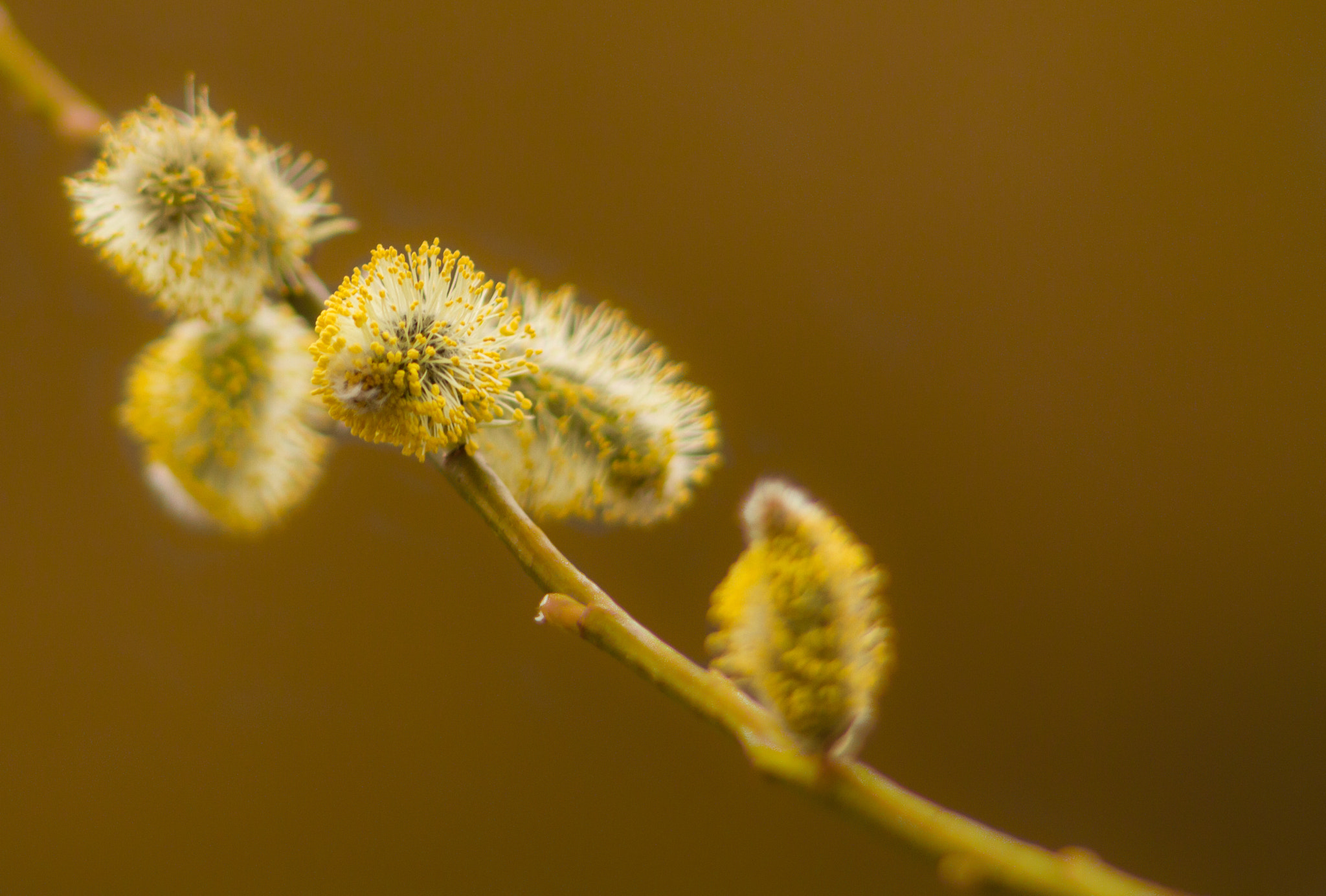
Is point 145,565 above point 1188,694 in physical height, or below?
below

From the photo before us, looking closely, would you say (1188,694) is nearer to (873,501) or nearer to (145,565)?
(873,501)

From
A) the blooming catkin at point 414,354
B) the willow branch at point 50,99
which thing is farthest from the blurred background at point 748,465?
the blooming catkin at point 414,354

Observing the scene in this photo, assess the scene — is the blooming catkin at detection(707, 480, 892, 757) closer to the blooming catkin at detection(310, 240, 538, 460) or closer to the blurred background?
the blooming catkin at detection(310, 240, 538, 460)

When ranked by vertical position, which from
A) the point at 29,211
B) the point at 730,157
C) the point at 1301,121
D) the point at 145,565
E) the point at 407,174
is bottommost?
the point at 145,565

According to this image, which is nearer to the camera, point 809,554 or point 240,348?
point 809,554

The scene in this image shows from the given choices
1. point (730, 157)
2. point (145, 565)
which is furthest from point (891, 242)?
point (145, 565)

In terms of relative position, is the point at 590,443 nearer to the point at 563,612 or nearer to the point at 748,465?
the point at 563,612

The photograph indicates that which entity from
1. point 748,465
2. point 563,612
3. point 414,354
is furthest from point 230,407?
point 748,465

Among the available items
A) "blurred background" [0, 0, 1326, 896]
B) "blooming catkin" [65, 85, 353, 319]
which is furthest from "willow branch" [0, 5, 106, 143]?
"blurred background" [0, 0, 1326, 896]
